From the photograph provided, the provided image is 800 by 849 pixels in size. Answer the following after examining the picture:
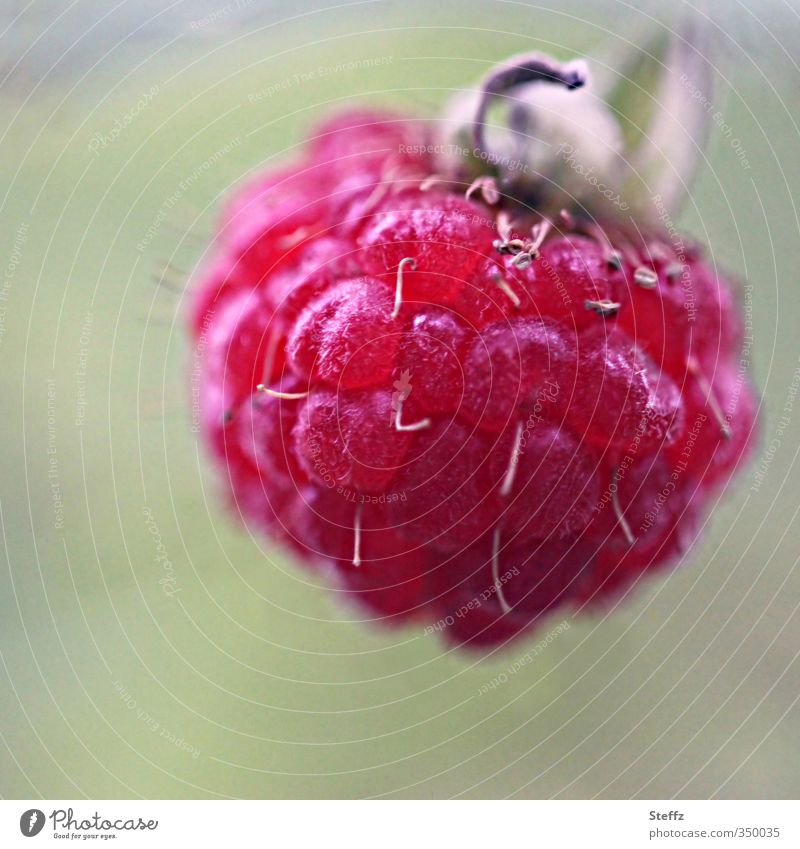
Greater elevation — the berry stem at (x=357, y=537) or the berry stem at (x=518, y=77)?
the berry stem at (x=518, y=77)
